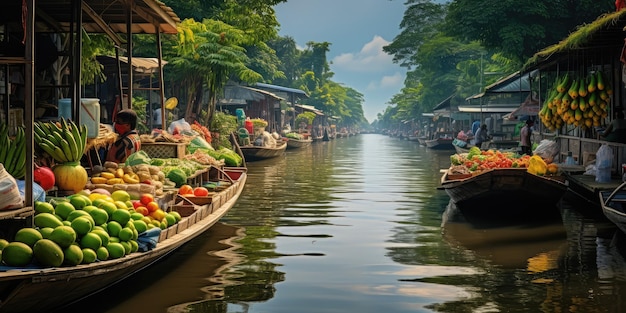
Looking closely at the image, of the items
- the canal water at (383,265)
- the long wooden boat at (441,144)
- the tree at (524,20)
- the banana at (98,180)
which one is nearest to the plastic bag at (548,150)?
the canal water at (383,265)

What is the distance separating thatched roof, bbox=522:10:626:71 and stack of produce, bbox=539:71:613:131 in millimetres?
665

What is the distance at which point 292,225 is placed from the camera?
1231 centimetres

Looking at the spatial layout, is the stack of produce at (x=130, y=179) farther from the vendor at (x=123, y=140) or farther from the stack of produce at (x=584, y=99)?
the stack of produce at (x=584, y=99)

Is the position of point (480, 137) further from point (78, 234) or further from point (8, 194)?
point (8, 194)

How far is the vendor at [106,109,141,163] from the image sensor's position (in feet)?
37.4

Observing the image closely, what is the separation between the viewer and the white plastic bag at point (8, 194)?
20.3 feet

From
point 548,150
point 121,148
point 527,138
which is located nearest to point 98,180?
point 121,148

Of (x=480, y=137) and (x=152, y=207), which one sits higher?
(x=480, y=137)

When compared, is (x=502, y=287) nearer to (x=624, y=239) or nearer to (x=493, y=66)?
(x=624, y=239)

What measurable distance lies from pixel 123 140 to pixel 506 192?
21.6 ft

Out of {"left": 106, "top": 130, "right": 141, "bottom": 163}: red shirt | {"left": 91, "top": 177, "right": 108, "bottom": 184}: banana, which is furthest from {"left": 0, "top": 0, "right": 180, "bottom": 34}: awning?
{"left": 91, "top": 177, "right": 108, "bottom": 184}: banana

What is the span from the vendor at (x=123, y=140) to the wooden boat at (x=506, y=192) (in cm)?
581

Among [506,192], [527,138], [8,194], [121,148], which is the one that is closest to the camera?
[8,194]

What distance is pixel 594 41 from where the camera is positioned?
1400cm
